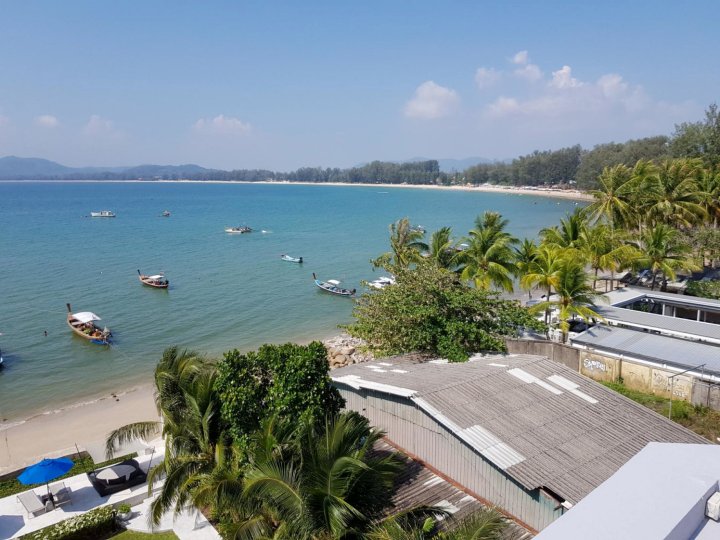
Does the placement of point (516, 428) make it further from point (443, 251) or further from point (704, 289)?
point (704, 289)

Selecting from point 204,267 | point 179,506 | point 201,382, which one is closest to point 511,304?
point 201,382

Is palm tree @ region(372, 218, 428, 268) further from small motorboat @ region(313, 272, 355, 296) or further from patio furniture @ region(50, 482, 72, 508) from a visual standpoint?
patio furniture @ region(50, 482, 72, 508)

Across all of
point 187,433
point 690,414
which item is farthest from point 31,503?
point 690,414

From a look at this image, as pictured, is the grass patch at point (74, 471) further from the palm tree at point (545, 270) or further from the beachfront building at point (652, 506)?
the palm tree at point (545, 270)

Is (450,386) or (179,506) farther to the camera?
(450,386)

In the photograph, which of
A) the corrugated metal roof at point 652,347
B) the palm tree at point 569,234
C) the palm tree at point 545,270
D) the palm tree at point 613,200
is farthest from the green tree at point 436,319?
the palm tree at point 613,200

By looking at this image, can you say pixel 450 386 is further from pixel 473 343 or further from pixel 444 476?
pixel 473 343
